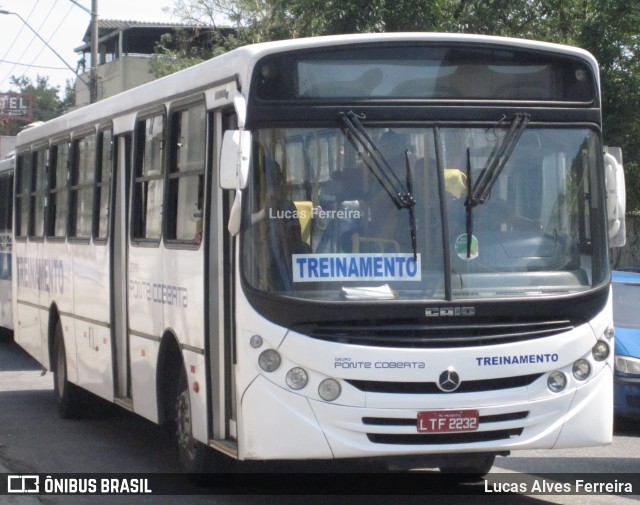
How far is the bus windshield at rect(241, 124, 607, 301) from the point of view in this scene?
7.01 meters

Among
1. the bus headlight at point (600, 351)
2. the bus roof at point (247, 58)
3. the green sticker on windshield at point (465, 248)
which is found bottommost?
the bus headlight at point (600, 351)

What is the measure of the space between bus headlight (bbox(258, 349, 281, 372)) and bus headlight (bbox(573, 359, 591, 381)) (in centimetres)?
180

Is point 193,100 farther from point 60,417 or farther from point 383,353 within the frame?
point 60,417

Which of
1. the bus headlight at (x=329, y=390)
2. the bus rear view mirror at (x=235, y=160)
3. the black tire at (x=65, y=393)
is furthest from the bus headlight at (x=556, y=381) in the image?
the black tire at (x=65, y=393)

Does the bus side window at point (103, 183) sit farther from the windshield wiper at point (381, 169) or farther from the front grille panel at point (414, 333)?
the front grille panel at point (414, 333)

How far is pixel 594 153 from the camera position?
757cm

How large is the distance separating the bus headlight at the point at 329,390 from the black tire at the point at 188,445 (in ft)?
5.03

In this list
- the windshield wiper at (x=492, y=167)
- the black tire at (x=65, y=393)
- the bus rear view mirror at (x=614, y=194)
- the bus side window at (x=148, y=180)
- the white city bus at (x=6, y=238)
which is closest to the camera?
the windshield wiper at (x=492, y=167)

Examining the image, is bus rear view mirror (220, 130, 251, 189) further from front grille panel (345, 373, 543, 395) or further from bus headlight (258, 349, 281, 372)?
front grille panel (345, 373, 543, 395)

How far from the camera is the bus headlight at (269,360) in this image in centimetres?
692

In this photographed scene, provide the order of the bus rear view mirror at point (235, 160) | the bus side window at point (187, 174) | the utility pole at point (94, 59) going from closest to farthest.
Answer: the bus rear view mirror at point (235, 160) < the bus side window at point (187, 174) < the utility pole at point (94, 59)

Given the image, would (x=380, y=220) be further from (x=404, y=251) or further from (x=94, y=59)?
(x=94, y=59)

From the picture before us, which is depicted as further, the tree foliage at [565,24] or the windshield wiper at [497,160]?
the tree foliage at [565,24]

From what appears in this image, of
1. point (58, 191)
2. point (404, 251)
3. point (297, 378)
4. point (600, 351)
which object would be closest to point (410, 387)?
point (297, 378)
